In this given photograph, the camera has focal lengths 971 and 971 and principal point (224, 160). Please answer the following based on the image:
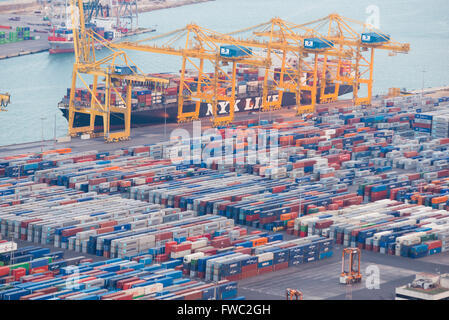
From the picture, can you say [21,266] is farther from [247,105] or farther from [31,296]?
[247,105]

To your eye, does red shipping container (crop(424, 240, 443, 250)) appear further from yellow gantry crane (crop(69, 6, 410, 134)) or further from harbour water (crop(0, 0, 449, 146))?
harbour water (crop(0, 0, 449, 146))

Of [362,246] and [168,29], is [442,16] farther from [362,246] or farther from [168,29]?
[362,246]

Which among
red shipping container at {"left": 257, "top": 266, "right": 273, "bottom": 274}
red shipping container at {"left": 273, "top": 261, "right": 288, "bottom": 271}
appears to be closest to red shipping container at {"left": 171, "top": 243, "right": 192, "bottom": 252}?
red shipping container at {"left": 257, "top": 266, "right": 273, "bottom": 274}

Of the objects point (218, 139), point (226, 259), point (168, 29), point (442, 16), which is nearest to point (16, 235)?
point (226, 259)

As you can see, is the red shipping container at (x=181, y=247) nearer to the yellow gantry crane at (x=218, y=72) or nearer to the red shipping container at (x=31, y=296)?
the red shipping container at (x=31, y=296)

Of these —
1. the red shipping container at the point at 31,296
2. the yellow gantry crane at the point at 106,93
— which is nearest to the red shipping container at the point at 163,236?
the red shipping container at the point at 31,296

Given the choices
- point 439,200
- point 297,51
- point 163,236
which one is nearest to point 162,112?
point 297,51
